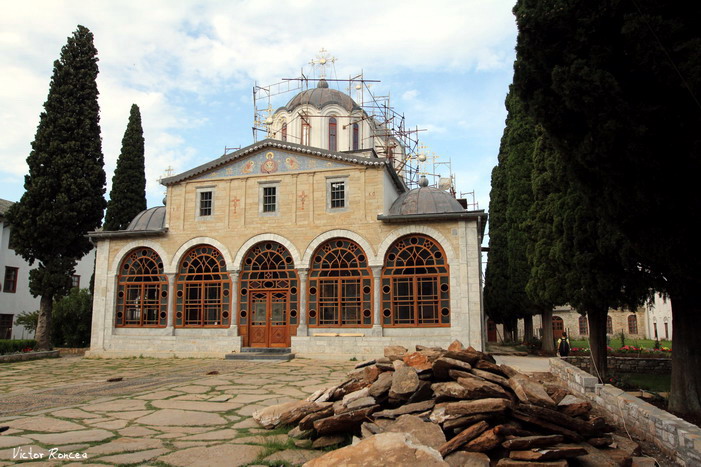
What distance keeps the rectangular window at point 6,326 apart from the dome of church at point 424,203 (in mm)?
23702

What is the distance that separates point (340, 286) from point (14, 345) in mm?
12555

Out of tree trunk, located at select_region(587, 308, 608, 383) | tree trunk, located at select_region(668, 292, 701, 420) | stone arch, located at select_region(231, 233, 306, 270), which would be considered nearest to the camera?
tree trunk, located at select_region(668, 292, 701, 420)

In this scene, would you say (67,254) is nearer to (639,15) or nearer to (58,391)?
(58,391)

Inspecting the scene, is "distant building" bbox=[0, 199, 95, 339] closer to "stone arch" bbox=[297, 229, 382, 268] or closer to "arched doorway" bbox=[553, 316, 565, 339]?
"stone arch" bbox=[297, 229, 382, 268]

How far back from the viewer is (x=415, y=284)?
1742 cm

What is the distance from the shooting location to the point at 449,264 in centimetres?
1717

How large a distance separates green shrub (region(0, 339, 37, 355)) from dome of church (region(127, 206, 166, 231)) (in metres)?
5.83

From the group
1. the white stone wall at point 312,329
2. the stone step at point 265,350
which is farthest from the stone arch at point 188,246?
the stone step at point 265,350

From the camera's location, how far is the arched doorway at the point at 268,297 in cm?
1870

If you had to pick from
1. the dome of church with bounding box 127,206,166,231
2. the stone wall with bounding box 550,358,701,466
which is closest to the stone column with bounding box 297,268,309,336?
the dome of church with bounding box 127,206,166,231

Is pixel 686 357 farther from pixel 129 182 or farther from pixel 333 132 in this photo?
pixel 129 182

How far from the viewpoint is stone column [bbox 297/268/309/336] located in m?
18.1

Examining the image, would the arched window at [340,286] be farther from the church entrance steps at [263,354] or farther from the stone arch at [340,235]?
the church entrance steps at [263,354]

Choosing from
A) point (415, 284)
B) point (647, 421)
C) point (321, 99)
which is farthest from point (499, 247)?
point (647, 421)
